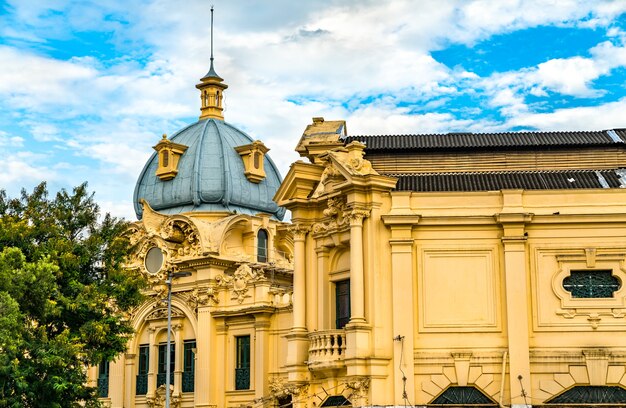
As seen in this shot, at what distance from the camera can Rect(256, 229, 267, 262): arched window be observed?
55188 mm

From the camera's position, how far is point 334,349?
3725 cm

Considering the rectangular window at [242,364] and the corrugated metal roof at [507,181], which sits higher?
the corrugated metal roof at [507,181]

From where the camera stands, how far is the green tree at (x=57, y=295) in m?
38.4

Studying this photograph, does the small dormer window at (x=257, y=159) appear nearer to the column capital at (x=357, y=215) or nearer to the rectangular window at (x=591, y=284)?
the column capital at (x=357, y=215)

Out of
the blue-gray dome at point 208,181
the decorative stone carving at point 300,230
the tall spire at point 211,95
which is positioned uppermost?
the tall spire at point 211,95

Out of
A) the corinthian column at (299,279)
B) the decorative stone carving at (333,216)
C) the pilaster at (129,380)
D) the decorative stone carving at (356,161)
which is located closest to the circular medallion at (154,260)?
the pilaster at (129,380)

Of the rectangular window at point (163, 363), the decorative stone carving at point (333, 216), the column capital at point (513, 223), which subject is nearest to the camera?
the column capital at point (513, 223)

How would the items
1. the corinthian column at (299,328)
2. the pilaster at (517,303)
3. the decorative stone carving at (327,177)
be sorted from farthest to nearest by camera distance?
the corinthian column at (299,328) < the decorative stone carving at (327,177) < the pilaster at (517,303)

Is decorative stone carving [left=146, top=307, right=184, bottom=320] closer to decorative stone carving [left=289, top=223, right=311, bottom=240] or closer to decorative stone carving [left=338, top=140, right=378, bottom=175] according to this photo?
decorative stone carving [left=289, top=223, right=311, bottom=240]

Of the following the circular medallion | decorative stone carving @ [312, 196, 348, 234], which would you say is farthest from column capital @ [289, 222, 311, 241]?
the circular medallion

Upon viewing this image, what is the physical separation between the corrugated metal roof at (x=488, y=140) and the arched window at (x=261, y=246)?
1412 centimetres

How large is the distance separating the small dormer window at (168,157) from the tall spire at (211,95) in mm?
3685

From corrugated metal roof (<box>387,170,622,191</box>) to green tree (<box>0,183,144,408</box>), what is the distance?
11994 millimetres

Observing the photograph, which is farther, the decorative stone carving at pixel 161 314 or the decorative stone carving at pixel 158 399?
the decorative stone carving at pixel 161 314
